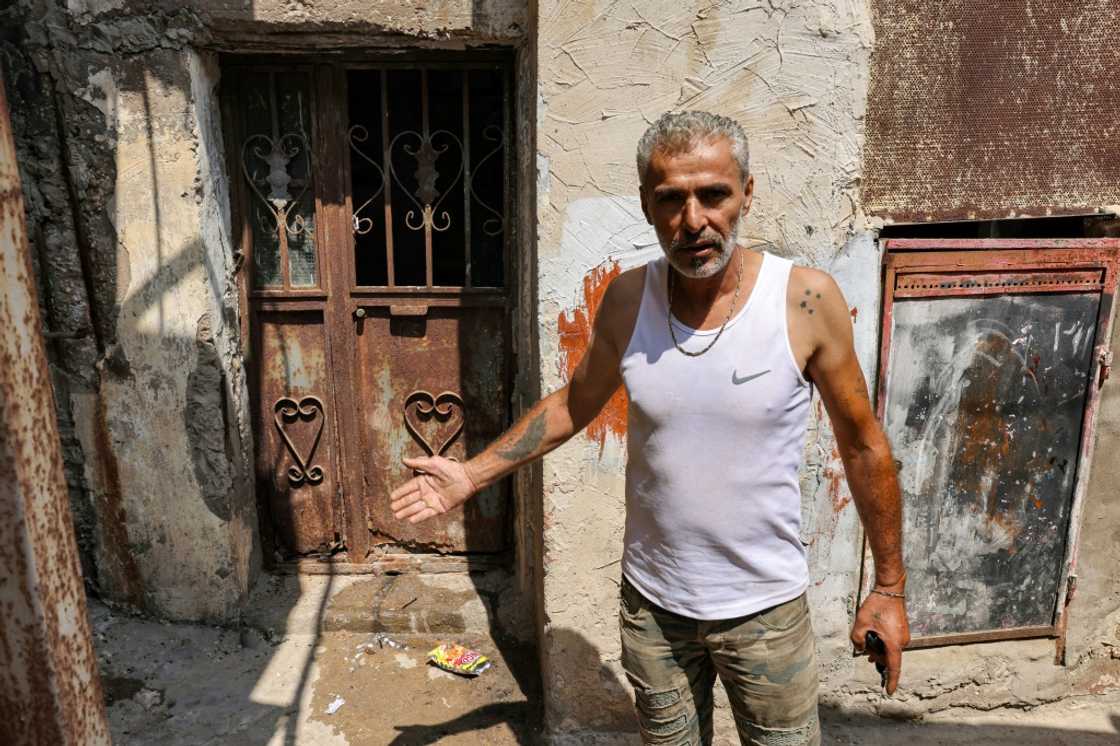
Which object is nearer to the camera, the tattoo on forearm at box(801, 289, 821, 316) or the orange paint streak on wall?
the tattoo on forearm at box(801, 289, 821, 316)

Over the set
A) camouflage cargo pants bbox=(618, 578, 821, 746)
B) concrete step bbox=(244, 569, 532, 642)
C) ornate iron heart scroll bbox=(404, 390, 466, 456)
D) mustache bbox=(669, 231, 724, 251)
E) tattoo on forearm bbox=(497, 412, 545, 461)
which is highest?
mustache bbox=(669, 231, 724, 251)

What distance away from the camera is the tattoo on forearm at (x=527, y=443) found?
2.12 metres

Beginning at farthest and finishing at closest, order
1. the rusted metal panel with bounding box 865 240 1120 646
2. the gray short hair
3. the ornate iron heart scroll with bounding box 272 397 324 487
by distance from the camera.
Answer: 1. the ornate iron heart scroll with bounding box 272 397 324 487
2. the rusted metal panel with bounding box 865 240 1120 646
3. the gray short hair

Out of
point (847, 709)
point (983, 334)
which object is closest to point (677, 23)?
point (983, 334)

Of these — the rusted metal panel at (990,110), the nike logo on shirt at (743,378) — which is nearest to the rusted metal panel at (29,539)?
the nike logo on shirt at (743,378)

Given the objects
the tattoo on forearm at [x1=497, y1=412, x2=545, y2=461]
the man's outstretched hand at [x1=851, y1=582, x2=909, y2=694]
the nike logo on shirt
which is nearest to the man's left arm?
the man's outstretched hand at [x1=851, y1=582, x2=909, y2=694]

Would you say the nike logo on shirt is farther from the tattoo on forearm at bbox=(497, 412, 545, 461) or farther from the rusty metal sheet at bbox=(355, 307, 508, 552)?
the rusty metal sheet at bbox=(355, 307, 508, 552)

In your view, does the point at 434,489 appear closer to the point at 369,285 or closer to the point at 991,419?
the point at 369,285

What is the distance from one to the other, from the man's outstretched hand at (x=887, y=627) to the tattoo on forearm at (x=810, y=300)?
0.68 m

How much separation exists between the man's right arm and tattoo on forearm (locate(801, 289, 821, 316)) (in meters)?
0.48

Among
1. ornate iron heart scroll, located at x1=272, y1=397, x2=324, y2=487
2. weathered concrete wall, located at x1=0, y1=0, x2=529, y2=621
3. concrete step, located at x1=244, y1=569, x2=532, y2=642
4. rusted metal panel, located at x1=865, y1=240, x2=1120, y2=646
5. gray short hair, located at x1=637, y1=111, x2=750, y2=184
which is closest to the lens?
gray short hair, located at x1=637, y1=111, x2=750, y2=184

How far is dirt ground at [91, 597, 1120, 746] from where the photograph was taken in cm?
297

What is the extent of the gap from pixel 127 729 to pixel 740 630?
2.32 meters

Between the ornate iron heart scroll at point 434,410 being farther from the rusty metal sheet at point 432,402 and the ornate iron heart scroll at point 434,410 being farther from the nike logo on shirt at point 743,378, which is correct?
the nike logo on shirt at point 743,378
